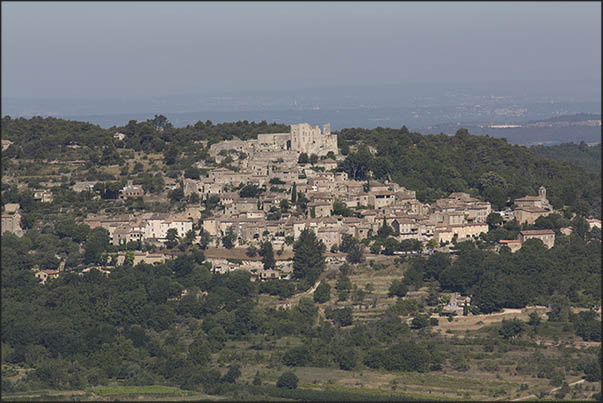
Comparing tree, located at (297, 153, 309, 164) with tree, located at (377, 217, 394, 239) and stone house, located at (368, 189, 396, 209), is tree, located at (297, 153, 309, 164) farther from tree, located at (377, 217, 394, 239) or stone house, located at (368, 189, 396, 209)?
tree, located at (377, 217, 394, 239)

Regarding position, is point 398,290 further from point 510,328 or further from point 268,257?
point 268,257

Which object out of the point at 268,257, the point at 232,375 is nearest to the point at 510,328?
the point at 232,375

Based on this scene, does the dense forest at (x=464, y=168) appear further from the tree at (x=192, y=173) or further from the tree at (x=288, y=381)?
the tree at (x=288, y=381)

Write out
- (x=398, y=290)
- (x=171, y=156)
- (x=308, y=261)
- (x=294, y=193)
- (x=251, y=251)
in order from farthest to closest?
1. (x=171, y=156)
2. (x=294, y=193)
3. (x=251, y=251)
4. (x=308, y=261)
5. (x=398, y=290)

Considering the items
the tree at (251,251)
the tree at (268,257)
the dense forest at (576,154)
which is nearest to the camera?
the tree at (268,257)

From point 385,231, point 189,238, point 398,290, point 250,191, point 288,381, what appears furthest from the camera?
point 250,191

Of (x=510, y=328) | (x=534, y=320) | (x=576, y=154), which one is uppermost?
(x=576, y=154)

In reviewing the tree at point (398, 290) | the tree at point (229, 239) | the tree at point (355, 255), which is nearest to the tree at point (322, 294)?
the tree at point (398, 290)
